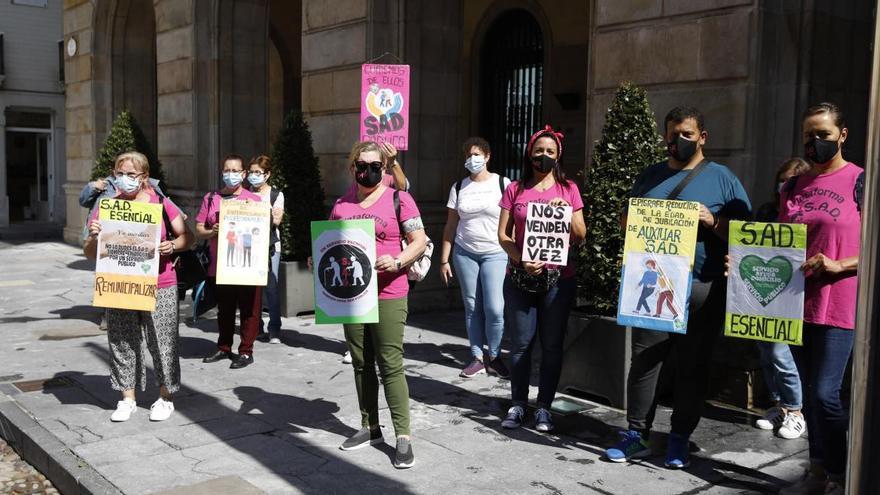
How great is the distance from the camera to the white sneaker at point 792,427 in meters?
5.75

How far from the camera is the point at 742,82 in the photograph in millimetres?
6973

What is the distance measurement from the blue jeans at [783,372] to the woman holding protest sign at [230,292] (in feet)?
14.5

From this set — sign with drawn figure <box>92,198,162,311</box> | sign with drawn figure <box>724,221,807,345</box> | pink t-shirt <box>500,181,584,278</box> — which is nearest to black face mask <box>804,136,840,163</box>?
sign with drawn figure <box>724,221,807,345</box>

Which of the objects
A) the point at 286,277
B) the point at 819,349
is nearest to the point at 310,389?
the point at 286,277

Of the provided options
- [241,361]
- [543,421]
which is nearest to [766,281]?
[543,421]

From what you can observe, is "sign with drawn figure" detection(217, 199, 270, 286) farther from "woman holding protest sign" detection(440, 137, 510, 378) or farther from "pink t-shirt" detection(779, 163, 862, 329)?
"pink t-shirt" detection(779, 163, 862, 329)

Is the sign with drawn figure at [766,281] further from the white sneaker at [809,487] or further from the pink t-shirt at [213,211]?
the pink t-shirt at [213,211]

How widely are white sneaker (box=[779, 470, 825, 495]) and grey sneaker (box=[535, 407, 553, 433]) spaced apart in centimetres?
161

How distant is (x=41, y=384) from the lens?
7180 mm

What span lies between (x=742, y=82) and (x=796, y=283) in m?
2.99

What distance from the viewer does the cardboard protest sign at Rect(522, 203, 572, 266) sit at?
568 centimetres

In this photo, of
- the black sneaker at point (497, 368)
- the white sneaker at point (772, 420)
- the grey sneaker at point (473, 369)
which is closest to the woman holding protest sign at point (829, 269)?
the white sneaker at point (772, 420)

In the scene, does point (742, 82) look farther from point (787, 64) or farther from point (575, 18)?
point (575, 18)

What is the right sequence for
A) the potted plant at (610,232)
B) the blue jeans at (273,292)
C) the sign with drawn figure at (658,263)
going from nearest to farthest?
the sign with drawn figure at (658,263), the potted plant at (610,232), the blue jeans at (273,292)
